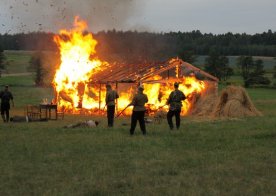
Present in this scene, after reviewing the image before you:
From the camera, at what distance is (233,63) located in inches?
3851

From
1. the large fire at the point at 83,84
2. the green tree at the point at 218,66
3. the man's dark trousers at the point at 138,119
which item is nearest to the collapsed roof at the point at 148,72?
the large fire at the point at 83,84

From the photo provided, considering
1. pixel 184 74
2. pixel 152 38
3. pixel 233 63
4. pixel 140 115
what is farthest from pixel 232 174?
pixel 233 63

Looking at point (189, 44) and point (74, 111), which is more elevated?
point (189, 44)

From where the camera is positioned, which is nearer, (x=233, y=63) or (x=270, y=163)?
(x=270, y=163)

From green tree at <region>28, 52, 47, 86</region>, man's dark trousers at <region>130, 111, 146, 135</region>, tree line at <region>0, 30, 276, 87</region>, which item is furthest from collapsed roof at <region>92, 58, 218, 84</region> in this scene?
green tree at <region>28, 52, 47, 86</region>

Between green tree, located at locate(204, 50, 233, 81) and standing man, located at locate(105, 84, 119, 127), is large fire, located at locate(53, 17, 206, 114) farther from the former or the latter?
green tree, located at locate(204, 50, 233, 81)

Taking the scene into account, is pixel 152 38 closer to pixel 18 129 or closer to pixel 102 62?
pixel 102 62

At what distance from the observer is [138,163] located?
452 inches

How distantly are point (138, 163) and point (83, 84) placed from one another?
2319cm

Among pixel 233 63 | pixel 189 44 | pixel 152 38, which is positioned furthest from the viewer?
pixel 189 44

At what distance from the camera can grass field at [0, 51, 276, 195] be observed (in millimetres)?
8945

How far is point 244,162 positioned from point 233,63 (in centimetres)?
8795

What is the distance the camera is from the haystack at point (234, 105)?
27.8m

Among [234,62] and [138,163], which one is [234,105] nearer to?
[138,163]
